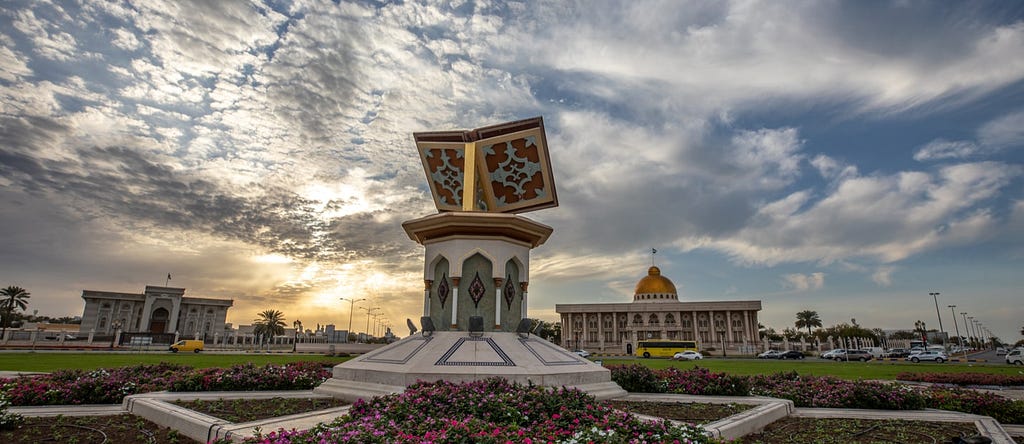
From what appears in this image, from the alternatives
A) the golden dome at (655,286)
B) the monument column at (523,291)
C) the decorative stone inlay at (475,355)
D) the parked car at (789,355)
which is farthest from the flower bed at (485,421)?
the golden dome at (655,286)

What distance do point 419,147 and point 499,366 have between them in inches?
358

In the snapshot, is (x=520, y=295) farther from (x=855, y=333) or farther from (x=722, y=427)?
(x=855, y=333)

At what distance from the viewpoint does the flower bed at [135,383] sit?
9.81 meters

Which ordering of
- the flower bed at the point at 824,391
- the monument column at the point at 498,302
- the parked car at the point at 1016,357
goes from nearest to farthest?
the flower bed at the point at 824,391
the monument column at the point at 498,302
the parked car at the point at 1016,357

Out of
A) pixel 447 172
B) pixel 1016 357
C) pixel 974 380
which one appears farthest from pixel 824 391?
pixel 1016 357

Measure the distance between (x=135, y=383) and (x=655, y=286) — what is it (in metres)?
82.9

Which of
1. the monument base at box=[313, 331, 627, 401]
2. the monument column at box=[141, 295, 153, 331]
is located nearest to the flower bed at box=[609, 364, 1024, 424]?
the monument base at box=[313, 331, 627, 401]

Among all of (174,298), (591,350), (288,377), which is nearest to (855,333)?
(591,350)

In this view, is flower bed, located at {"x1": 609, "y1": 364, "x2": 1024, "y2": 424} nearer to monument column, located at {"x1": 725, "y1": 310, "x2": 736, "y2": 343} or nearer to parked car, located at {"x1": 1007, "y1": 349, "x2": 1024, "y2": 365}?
parked car, located at {"x1": 1007, "y1": 349, "x2": 1024, "y2": 365}

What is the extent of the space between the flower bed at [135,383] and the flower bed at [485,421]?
535cm

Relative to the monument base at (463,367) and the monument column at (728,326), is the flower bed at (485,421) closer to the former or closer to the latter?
the monument base at (463,367)

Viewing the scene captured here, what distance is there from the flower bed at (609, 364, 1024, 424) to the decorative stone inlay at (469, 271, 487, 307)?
170 inches

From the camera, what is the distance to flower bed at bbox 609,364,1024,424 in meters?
10.3

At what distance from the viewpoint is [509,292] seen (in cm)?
1456
